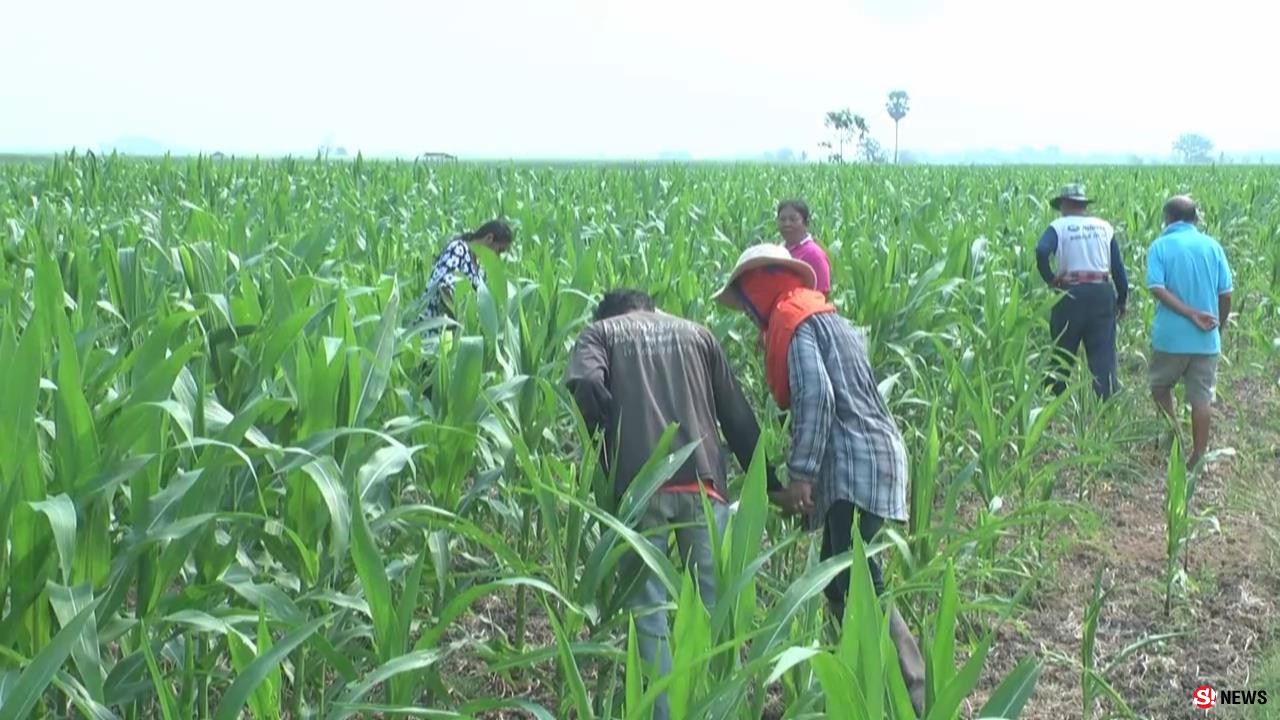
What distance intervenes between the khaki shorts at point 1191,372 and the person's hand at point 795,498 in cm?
365

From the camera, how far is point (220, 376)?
4113 mm

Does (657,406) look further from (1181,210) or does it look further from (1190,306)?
(1181,210)

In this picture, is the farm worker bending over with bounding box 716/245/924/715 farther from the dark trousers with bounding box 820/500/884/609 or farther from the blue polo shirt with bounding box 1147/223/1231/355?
the blue polo shirt with bounding box 1147/223/1231/355

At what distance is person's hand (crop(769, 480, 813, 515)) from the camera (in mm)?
3797

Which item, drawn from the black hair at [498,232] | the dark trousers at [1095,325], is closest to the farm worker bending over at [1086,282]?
the dark trousers at [1095,325]

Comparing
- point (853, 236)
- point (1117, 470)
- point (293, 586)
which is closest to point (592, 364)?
point (293, 586)

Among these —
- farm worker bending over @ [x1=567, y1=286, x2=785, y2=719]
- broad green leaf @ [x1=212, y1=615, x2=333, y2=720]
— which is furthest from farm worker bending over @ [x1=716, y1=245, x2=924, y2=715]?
broad green leaf @ [x1=212, y1=615, x2=333, y2=720]

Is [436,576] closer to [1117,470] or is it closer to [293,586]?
[293,586]

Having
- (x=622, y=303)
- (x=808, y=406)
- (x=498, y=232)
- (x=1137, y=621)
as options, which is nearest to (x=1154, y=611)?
(x=1137, y=621)

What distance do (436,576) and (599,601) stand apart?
0.47 m

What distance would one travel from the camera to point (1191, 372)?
6.79 m

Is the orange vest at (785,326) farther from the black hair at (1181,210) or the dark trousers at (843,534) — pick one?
the black hair at (1181,210)

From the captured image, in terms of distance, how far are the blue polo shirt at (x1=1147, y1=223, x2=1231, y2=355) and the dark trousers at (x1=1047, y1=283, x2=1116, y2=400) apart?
0.69 meters

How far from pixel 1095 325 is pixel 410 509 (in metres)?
5.41
